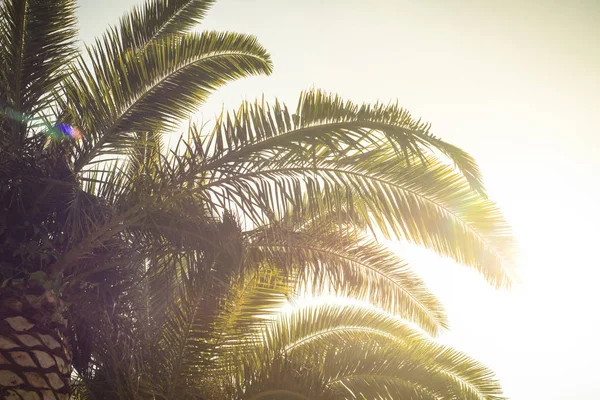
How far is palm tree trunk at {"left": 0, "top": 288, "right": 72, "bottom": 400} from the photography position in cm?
339

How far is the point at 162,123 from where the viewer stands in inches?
188

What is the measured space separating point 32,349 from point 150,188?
150 centimetres

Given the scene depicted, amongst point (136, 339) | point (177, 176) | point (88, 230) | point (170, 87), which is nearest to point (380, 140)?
point (177, 176)

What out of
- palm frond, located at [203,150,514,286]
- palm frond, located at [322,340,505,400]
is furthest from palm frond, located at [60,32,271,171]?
palm frond, located at [322,340,505,400]

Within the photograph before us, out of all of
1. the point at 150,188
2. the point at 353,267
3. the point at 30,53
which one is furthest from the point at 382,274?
the point at 30,53

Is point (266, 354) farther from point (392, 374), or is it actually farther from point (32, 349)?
point (32, 349)

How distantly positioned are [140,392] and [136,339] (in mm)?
484

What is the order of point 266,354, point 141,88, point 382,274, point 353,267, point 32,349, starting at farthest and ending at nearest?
point 382,274
point 353,267
point 266,354
point 141,88
point 32,349

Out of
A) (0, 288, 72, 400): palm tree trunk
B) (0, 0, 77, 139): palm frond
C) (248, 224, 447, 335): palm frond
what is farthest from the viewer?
(248, 224, 447, 335): palm frond

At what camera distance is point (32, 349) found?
11.7 ft

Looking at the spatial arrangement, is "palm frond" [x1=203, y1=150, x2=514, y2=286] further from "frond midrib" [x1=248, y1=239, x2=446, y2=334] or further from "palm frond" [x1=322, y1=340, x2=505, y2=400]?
"palm frond" [x1=322, y1=340, x2=505, y2=400]

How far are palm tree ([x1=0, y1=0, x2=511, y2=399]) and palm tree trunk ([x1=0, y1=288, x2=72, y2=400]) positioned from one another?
0.6 inches

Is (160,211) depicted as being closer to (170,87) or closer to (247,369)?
(170,87)

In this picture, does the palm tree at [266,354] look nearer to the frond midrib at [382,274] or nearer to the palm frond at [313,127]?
the frond midrib at [382,274]
